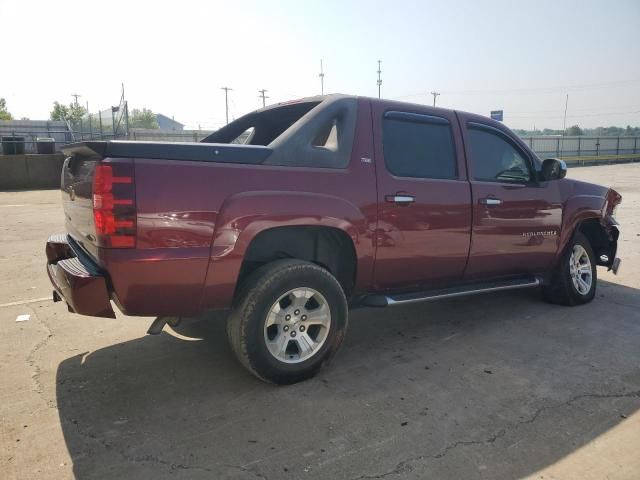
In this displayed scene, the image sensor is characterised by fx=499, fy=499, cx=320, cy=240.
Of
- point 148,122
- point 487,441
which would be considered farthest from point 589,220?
point 148,122

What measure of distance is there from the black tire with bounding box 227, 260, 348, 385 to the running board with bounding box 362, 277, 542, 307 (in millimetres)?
393

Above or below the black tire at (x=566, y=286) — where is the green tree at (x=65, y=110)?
above

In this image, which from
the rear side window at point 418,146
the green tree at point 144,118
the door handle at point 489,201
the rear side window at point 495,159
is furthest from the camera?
the green tree at point 144,118

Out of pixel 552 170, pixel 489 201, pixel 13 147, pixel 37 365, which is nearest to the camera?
pixel 37 365

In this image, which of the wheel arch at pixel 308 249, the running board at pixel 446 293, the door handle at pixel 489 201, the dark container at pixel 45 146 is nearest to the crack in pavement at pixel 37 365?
the wheel arch at pixel 308 249

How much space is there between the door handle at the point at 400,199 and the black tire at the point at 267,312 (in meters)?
0.75

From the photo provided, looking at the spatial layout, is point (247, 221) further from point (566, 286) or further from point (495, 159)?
point (566, 286)

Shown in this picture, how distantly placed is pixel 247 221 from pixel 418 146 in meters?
1.66

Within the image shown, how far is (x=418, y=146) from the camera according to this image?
3977 millimetres

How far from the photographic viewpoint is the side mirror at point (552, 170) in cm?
467

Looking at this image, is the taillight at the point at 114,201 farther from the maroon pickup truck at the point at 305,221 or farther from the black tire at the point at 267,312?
the black tire at the point at 267,312

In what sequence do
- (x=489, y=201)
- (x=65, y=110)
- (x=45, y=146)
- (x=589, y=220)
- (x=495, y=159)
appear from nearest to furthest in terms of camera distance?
(x=489, y=201), (x=495, y=159), (x=589, y=220), (x=45, y=146), (x=65, y=110)

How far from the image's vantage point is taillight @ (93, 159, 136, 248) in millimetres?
2703

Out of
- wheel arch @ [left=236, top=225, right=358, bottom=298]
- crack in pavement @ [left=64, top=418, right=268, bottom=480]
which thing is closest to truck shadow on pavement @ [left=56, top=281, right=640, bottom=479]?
crack in pavement @ [left=64, top=418, right=268, bottom=480]
